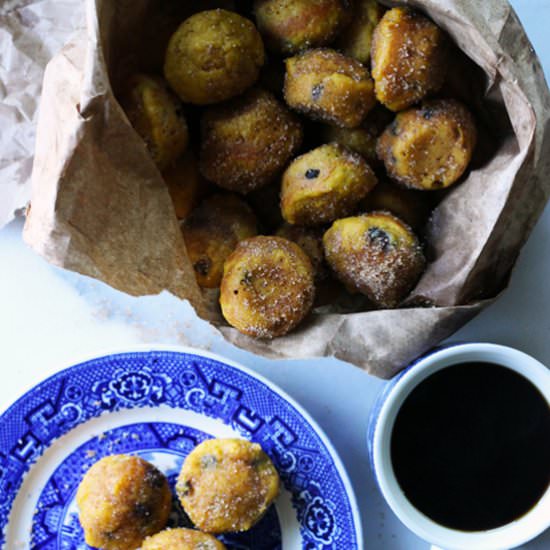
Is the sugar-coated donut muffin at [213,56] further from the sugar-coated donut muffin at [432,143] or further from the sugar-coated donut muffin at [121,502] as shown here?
the sugar-coated donut muffin at [121,502]

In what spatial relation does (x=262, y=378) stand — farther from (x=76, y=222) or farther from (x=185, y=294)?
(x=76, y=222)

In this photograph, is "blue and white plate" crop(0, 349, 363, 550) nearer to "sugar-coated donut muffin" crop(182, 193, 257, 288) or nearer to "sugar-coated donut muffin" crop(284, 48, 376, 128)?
"sugar-coated donut muffin" crop(182, 193, 257, 288)

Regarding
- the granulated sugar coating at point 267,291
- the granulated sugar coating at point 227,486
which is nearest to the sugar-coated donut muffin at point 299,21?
the granulated sugar coating at point 267,291

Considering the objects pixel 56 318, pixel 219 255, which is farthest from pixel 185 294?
pixel 56 318

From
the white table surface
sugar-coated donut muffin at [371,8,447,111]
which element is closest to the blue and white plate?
the white table surface

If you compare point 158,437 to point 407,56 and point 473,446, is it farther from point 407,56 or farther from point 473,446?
point 407,56

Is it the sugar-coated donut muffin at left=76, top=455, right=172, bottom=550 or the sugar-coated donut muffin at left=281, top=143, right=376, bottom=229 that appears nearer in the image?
the sugar-coated donut muffin at left=281, top=143, right=376, bottom=229
